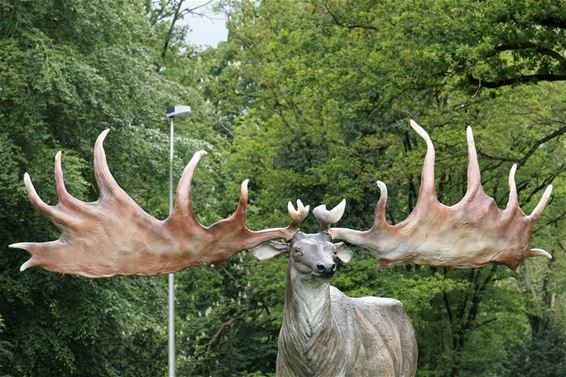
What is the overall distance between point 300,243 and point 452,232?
59.0 inches

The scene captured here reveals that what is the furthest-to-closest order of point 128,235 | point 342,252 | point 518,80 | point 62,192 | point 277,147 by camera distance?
point 277,147
point 518,80
point 342,252
point 128,235
point 62,192

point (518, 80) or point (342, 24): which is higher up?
point (342, 24)

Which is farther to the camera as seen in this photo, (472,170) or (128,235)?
(472,170)

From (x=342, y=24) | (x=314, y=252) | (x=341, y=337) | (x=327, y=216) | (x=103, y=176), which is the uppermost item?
(x=342, y=24)

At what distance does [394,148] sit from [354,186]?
128 centimetres

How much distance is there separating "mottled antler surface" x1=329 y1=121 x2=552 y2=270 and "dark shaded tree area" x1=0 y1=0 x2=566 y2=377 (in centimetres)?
1096

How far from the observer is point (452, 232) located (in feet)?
42.3

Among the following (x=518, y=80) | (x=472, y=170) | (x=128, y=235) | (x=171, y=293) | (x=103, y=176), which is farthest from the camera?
(x=171, y=293)

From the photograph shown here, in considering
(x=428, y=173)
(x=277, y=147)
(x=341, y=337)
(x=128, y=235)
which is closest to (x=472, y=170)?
(x=428, y=173)

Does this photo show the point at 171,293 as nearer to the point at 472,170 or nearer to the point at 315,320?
the point at 472,170

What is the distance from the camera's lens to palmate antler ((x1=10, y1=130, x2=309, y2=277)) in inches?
472

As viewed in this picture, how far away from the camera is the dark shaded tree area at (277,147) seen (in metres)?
26.6

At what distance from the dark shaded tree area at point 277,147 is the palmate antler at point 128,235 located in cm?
1222

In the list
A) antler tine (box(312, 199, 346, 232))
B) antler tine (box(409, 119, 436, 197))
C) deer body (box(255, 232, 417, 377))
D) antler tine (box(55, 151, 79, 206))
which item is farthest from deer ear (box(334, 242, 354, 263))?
antler tine (box(55, 151, 79, 206))
